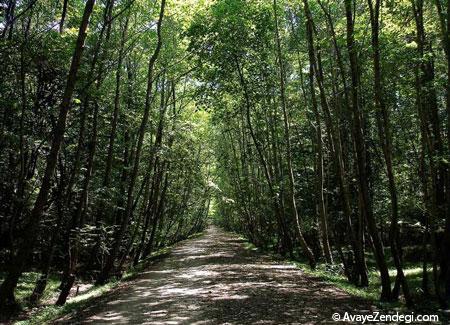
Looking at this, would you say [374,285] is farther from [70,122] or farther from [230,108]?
[230,108]

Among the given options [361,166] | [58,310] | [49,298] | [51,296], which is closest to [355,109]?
Answer: [361,166]

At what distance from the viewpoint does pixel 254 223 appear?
124ft

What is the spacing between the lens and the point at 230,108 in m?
29.5

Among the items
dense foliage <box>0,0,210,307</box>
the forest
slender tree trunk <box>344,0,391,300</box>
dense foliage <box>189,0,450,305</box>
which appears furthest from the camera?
dense foliage <box>0,0,210,307</box>

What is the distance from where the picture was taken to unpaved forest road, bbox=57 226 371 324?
31.7 feet

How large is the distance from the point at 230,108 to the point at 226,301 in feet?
64.3

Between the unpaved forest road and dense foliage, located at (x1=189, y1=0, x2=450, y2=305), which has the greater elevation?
dense foliage, located at (x1=189, y1=0, x2=450, y2=305)

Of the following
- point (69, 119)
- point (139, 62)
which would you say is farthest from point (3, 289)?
point (139, 62)

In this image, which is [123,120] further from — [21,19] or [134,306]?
[134,306]

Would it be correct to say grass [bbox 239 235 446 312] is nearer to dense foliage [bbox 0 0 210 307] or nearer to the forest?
the forest

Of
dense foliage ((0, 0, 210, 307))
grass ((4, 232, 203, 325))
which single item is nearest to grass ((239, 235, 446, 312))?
grass ((4, 232, 203, 325))

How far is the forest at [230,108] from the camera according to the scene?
1120cm

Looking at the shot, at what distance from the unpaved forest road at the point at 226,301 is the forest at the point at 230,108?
172cm

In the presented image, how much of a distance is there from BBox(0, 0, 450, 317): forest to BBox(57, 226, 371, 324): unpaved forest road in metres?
1.72
